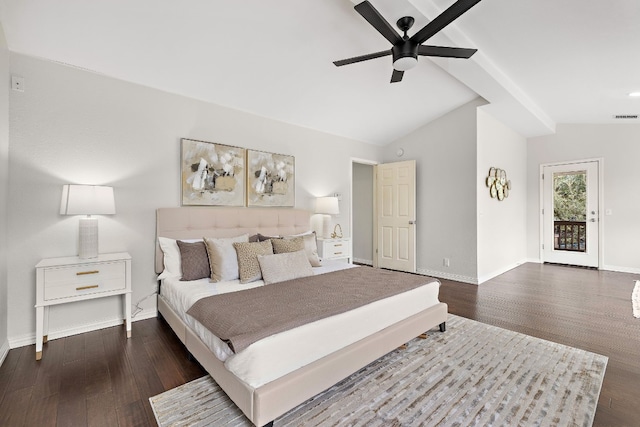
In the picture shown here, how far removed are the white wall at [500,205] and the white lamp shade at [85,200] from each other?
4.88m

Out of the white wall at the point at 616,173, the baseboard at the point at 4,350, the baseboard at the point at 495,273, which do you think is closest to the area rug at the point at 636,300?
the white wall at the point at 616,173

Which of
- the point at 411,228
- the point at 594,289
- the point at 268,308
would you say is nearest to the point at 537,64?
the point at 411,228

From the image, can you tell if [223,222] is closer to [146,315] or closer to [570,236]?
[146,315]

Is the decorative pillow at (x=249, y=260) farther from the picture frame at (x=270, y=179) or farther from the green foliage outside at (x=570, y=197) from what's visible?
the green foliage outside at (x=570, y=197)

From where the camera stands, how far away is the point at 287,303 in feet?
6.73

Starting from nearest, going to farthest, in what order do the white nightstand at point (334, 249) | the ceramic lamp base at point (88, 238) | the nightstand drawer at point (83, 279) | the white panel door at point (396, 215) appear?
the nightstand drawer at point (83, 279), the ceramic lamp base at point (88, 238), the white nightstand at point (334, 249), the white panel door at point (396, 215)

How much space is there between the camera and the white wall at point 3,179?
2316 millimetres

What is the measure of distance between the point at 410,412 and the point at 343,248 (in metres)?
3.05

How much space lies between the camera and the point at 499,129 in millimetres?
5348

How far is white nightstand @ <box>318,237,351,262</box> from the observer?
443 cm

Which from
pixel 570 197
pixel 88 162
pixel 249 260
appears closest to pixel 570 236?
pixel 570 197

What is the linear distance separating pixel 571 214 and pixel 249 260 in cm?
668

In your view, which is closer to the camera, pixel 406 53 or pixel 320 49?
pixel 406 53

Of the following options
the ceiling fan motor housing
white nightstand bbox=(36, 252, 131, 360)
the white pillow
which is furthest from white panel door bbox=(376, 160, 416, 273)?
white nightstand bbox=(36, 252, 131, 360)
